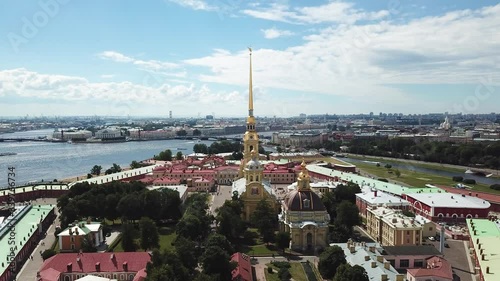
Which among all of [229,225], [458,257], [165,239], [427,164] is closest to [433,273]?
[458,257]

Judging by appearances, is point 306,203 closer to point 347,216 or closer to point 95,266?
point 347,216

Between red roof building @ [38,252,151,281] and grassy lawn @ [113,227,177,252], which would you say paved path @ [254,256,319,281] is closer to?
grassy lawn @ [113,227,177,252]

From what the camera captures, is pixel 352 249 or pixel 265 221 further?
pixel 265 221

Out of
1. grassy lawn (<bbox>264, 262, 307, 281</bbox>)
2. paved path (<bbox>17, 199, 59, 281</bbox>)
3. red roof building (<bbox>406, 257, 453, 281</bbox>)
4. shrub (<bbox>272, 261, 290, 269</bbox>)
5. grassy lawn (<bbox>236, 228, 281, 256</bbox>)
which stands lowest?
grassy lawn (<bbox>264, 262, 307, 281</bbox>)

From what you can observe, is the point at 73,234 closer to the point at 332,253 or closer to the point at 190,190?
the point at 332,253

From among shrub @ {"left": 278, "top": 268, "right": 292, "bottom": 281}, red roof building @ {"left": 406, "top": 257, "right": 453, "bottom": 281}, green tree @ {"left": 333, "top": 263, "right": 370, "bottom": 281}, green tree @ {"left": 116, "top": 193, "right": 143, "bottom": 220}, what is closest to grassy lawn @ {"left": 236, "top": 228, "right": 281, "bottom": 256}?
shrub @ {"left": 278, "top": 268, "right": 292, "bottom": 281}
